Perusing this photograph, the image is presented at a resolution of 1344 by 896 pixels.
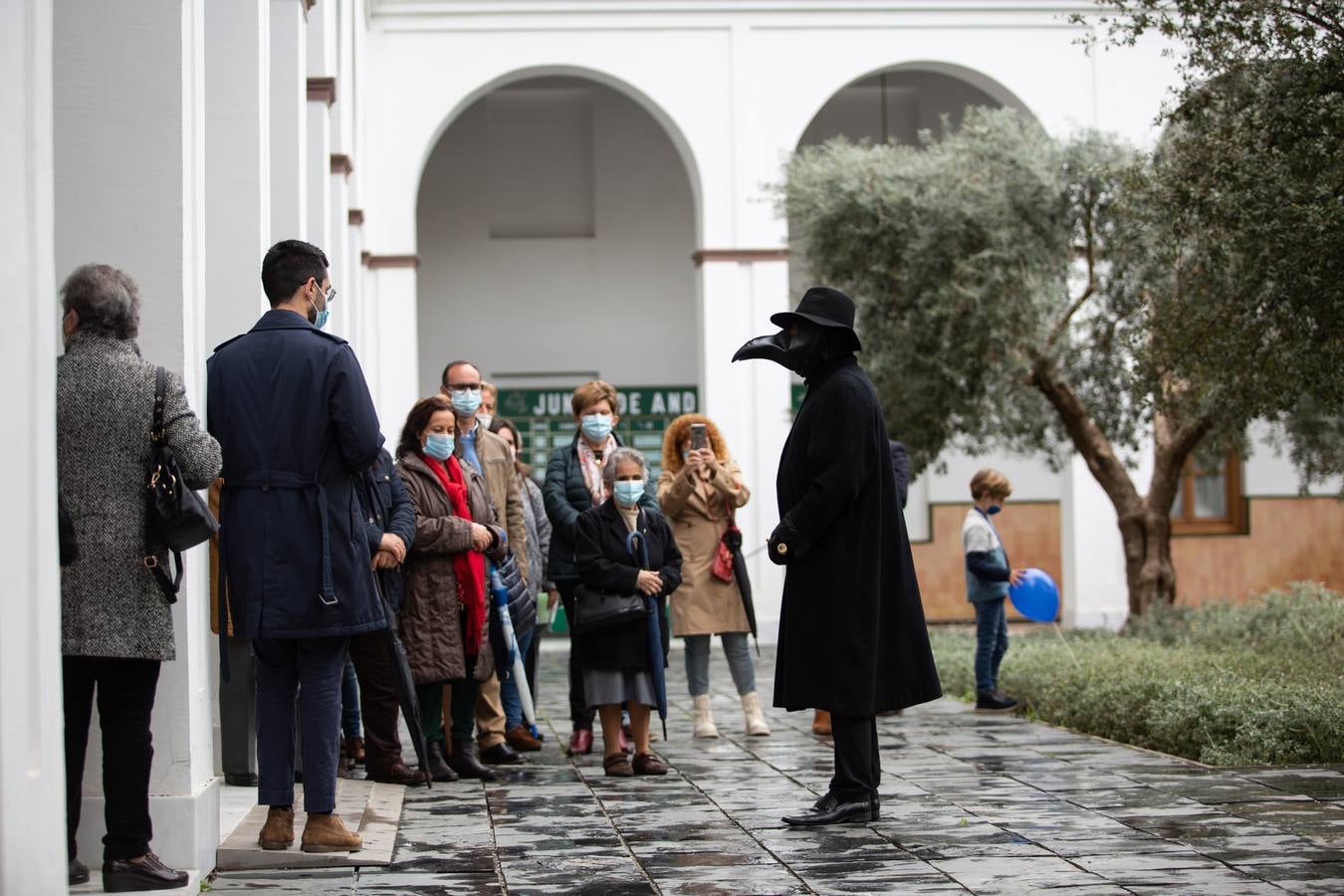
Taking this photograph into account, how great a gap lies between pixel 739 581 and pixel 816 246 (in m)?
7.05

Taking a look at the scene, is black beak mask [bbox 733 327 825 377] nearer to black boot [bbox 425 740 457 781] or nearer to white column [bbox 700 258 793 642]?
black boot [bbox 425 740 457 781]

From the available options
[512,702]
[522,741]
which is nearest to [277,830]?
[522,741]

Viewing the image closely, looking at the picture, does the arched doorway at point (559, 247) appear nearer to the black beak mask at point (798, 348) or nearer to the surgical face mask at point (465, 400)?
the surgical face mask at point (465, 400)

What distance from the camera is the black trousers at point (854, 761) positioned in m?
6.83

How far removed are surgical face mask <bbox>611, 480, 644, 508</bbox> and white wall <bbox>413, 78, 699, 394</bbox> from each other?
14.2 m

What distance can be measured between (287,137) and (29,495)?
5382 mm

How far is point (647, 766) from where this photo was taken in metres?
8.41

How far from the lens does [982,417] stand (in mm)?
16234

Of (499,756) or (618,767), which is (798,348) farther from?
(499,756)

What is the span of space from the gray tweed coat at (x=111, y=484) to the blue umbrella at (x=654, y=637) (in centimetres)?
348

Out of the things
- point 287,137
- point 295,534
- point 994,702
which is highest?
point 287,137

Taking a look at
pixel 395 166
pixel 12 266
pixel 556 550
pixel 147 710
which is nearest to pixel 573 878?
pixel 147 710

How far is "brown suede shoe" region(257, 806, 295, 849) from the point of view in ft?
19.7

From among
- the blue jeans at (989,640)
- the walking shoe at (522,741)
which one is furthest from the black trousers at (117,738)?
the blue jeans at (989,640)
